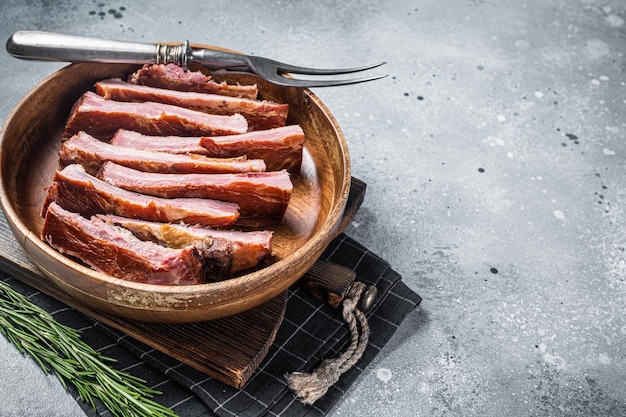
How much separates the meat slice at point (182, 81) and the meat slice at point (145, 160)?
0.43 meters

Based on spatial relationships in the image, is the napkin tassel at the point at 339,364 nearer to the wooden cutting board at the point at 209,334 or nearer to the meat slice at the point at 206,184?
the wooden cutting board at the point at 209,334

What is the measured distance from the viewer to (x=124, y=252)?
7.61 ft

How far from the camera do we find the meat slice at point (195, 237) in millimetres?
2420

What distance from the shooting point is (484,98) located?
4195mm

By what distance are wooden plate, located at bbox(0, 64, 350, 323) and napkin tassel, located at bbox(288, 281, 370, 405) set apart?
1.22 ft

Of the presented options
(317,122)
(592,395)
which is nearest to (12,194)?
(317,122)

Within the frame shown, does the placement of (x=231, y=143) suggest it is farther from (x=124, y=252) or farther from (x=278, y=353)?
(x=278, y=353)

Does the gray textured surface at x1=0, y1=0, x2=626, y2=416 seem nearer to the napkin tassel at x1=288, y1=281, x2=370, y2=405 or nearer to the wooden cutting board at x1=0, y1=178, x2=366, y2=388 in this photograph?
the napkin tassel at x1=288, y1=281, x2=370, y2=405

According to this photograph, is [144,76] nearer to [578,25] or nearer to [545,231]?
[545,231]

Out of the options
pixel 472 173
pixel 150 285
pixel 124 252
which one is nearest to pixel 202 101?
pixel 124 252

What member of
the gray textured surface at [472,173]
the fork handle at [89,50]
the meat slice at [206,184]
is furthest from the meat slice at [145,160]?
the gray textured surface at [472,173]

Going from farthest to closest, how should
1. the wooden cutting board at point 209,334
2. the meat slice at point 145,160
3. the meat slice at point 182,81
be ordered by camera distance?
1. the meat slice at point 182,81
2. the meat slice at point 145,160
3. the wooden cutting board at point 209,334

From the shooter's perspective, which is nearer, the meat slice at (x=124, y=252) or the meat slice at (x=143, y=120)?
the meat slice at (x=124, y=252)

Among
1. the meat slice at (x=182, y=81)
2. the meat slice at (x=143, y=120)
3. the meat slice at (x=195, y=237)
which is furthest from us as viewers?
the meat slice at (x=182, y=81)
